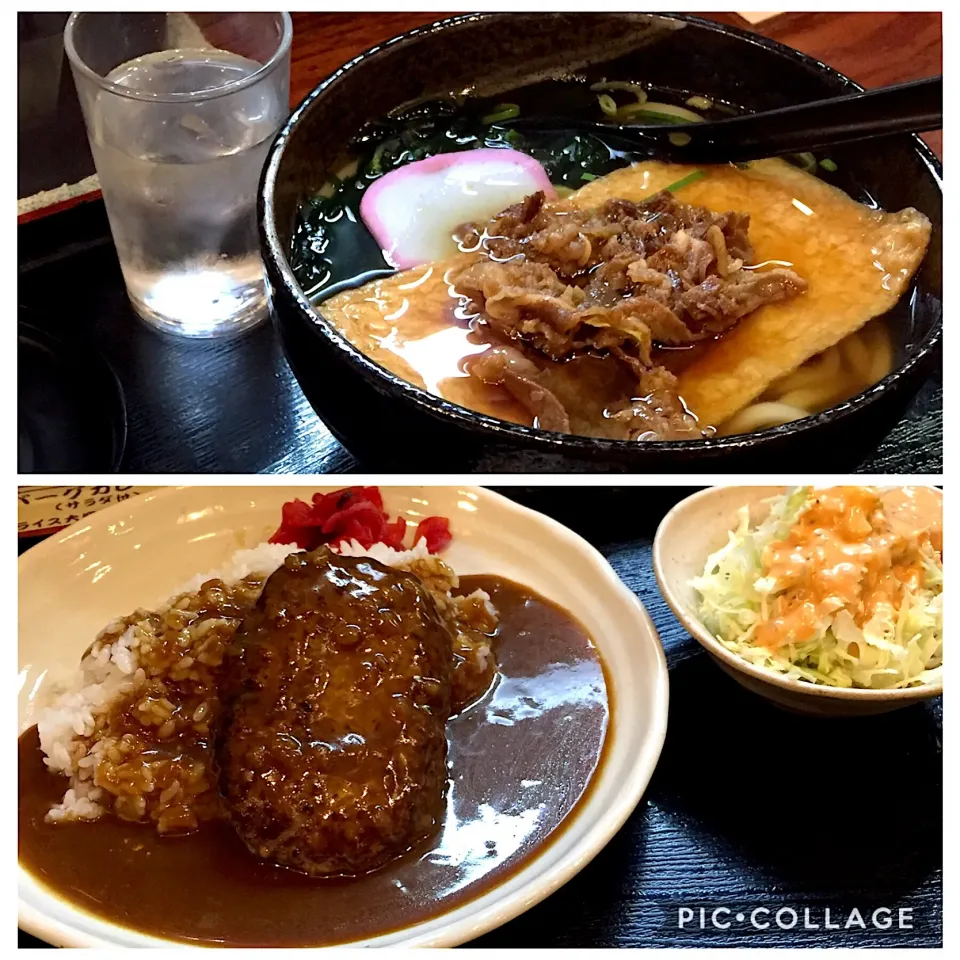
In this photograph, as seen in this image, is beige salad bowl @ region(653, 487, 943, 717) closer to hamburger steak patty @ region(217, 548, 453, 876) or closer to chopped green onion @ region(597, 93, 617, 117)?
hamburger steak patty @ region(217, 548, 453, 876)

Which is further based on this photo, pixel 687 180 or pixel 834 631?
pixel 687 180

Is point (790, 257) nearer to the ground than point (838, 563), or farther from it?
farther from it

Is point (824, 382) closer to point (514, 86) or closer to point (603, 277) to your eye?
point (603, 277)

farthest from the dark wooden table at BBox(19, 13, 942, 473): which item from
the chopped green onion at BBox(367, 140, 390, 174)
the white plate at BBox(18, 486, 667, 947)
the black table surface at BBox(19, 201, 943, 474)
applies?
the chopped green onion at BBox(367, 140, 390, 174)

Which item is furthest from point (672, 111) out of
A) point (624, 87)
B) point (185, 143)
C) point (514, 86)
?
point (185, 143)

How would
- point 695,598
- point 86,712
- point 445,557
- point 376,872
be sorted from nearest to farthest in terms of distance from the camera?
point 376,872 → point 86,712 → point 695,598 → point 445,557

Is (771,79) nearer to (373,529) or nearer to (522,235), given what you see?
(522,235)

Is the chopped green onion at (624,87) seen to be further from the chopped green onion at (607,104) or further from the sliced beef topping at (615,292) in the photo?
the sliced beef topping at (615,292)
